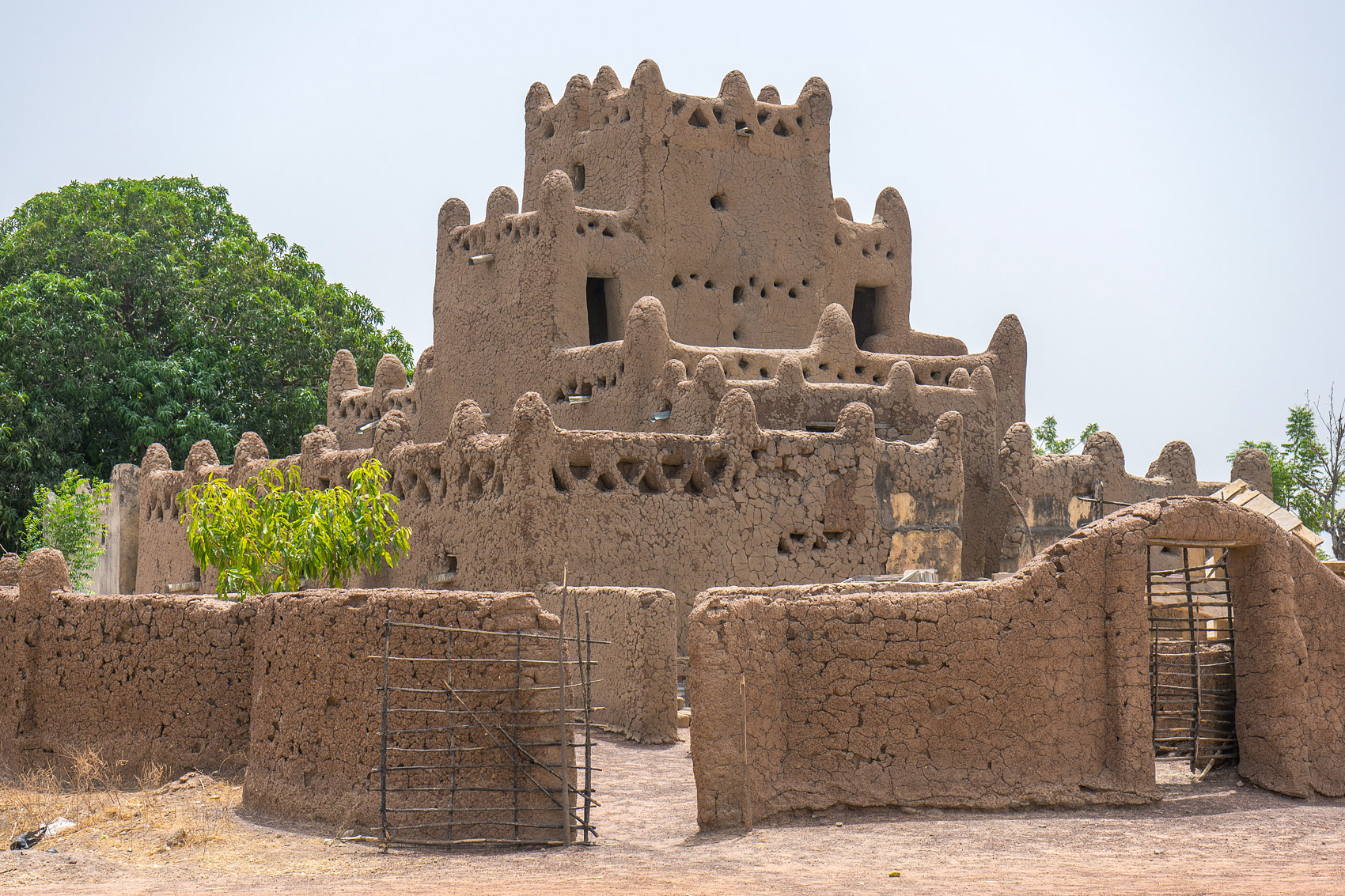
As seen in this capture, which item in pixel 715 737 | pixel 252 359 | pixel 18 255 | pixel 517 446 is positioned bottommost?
pixel 715 737

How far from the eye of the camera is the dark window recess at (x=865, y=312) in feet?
84.5

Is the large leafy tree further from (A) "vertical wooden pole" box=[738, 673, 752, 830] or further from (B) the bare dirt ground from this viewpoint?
(A) "vertical wooden pole" box=[738, 673, 752, 830]

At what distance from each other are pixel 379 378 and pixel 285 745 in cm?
1567

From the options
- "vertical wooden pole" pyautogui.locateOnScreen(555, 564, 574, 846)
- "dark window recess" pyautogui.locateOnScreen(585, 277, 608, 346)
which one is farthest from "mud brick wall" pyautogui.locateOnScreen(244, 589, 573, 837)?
"dark window recess" pyautogui.locateOnScreen(585, 277, 608, 346)

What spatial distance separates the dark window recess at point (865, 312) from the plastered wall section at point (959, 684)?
14.8 meters

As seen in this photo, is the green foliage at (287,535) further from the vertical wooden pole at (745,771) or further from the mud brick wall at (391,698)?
the vertical wooden pole at (745,771)

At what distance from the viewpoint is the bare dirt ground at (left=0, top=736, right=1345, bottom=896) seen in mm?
8633

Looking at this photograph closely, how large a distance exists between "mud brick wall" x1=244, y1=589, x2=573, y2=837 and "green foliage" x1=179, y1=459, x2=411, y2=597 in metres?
3.24

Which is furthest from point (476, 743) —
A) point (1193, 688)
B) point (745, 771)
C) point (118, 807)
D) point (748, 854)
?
point (1193, 688)

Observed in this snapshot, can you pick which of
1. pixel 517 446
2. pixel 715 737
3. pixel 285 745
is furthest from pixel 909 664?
pixel 517 446

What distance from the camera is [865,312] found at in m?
26.0

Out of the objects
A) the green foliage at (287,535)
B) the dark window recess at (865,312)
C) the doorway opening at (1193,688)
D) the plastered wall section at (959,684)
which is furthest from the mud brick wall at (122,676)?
the dark window recess at (865,312)

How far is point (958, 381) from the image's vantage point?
71.8ft

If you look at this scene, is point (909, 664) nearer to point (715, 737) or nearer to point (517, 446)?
point (715, 737)
